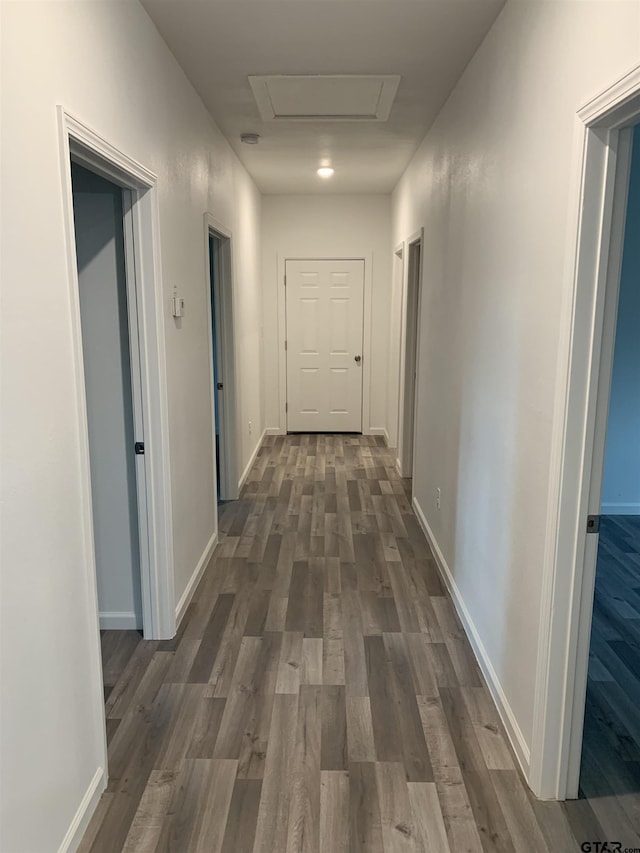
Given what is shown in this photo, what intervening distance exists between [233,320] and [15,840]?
12.4 ft

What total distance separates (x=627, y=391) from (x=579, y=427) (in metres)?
2.95

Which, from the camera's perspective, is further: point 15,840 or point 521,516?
point 521,516

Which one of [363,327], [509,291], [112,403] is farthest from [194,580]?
[363,327]

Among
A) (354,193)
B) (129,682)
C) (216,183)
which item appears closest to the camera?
(129,682)

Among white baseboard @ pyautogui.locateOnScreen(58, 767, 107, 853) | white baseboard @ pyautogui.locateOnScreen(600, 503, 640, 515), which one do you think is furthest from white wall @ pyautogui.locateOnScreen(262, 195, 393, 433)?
white baseboard @ pyautogui.locateOnScreen(58, 767, 107, 853)

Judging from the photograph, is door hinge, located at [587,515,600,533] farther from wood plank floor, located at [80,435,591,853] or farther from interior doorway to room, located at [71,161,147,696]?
interior doorway to room, located at [71,161,147,696]

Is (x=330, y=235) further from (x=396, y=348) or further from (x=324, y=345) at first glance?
(x=396, y=348)

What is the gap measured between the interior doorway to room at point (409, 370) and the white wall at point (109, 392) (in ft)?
9.56

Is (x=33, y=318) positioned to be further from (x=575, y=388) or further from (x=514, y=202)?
(x=514, y=202)

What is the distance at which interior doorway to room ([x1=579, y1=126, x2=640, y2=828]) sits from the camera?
193 centimetres

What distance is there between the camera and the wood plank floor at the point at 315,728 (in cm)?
179

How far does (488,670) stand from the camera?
2.47 metres

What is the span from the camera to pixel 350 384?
6.98 meters

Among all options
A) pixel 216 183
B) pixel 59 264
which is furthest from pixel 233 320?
pixel 59 264
